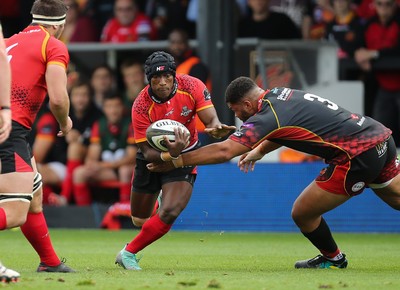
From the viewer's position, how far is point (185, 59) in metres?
15.7

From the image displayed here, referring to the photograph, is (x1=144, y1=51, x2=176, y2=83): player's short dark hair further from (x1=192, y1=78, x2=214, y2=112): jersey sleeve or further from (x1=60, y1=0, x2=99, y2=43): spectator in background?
(x1=60, y1=0, x2=99, y2=43): spectator in background

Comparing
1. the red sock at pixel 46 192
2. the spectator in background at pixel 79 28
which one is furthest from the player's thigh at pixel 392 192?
the spectator in background at pixel 79 28

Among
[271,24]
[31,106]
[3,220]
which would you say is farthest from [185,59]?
[3,220]

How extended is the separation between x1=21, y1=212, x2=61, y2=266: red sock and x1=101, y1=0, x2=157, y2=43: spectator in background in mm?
9028

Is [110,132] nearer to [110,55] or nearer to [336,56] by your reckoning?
[110,55]

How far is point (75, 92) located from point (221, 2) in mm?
2881

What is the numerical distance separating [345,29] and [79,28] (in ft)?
16.7

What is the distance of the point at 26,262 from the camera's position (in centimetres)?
1020

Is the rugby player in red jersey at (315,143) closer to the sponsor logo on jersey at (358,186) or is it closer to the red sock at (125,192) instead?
the sponsor logo on jersey at (358,186)

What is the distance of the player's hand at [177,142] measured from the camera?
8922 millimetres

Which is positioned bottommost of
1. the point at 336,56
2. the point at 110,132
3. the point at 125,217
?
the point at 125,217

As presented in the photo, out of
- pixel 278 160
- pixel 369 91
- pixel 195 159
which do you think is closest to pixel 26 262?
pixel 195 159

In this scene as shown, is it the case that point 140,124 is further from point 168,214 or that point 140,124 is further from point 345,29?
point 345,29

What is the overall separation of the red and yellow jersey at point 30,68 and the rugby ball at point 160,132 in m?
1.19
